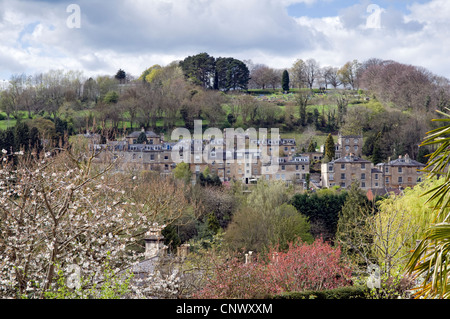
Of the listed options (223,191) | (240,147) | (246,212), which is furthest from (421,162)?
(246,212)

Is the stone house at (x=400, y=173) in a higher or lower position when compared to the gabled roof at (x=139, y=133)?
lower

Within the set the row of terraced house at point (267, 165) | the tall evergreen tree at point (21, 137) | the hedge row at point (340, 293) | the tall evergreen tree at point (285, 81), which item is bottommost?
the hedge row at point (340, 293)

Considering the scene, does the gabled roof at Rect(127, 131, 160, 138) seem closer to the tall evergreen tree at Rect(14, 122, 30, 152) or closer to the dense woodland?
the dense woodland

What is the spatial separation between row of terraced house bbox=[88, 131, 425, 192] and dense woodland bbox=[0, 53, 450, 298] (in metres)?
2.66

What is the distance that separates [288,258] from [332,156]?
123ft

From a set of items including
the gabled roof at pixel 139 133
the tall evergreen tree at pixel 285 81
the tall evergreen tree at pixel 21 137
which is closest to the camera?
the tall evergreen tree at pixel 21 137

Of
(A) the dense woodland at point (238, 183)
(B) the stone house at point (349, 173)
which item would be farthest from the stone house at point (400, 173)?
(A) the dense woodland at point (238, 183)

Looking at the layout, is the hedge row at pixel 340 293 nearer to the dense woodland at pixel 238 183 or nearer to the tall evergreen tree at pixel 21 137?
the dense woodland at pixel 238 183

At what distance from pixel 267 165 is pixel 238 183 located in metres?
8.42

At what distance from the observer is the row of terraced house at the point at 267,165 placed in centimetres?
4569

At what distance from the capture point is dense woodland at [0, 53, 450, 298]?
11547mm

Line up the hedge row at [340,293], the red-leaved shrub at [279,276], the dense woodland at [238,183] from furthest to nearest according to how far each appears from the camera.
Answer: the dense woodland at [238,183] < the hedge row at [340,293] < the red-leaved shrub at [279,276]

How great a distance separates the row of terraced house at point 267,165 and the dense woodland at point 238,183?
2660 millimetres

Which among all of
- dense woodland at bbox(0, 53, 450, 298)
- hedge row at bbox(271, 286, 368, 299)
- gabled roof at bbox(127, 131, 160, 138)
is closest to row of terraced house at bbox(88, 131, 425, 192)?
dense woodland at bbox(0, 53, 450, 298)
